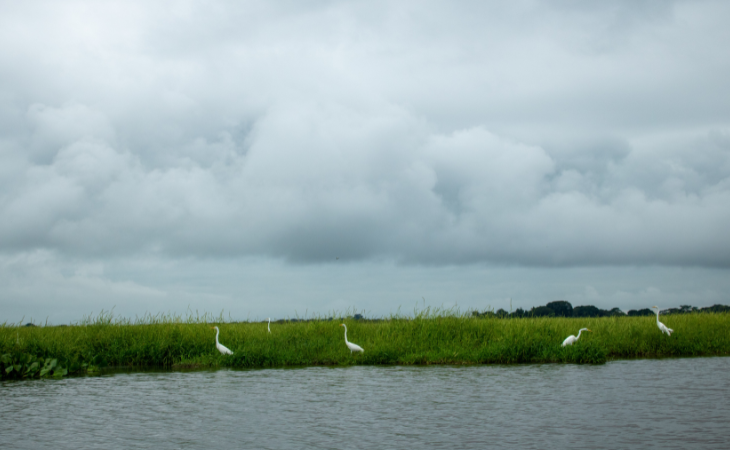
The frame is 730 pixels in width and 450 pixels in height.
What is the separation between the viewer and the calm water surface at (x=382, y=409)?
11016 millimetres

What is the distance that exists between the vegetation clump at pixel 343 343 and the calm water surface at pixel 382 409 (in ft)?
5.75

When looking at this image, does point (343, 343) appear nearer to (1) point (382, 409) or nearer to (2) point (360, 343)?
(2) point (360, 343)

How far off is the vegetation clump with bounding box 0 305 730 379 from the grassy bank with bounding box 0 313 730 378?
0.04 metres

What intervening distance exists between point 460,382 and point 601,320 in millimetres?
13741

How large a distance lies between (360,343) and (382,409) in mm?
9676

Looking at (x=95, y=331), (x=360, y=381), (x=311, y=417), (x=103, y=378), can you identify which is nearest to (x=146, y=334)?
(x=95, y=331)

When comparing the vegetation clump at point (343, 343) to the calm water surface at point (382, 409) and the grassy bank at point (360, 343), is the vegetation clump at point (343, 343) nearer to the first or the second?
the grassy bank at point (360, 343)

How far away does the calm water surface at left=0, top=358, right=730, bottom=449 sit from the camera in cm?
1102

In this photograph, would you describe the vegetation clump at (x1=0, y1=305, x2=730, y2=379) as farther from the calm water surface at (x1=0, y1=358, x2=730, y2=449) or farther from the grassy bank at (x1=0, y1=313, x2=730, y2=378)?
the calm water surface at (x1=0, y1=358, x2=730, y2=449)

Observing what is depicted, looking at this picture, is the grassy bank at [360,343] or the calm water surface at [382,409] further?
the grassy bank at [360,343]

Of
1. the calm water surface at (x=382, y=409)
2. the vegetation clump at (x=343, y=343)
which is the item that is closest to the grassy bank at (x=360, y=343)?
the vegetation clump at (x=343, y=343)

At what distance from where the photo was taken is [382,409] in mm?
13461

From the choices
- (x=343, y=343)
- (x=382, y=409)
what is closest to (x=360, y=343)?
(x=343, y=343)

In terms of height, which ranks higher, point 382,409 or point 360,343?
point 360,343
